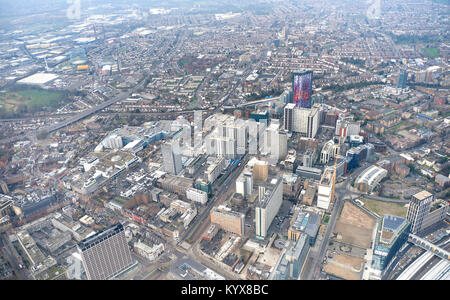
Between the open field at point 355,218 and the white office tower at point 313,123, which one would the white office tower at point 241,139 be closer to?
the white office tower at point 313,123

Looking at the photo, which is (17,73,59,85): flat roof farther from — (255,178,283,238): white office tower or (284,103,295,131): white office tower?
(255,178,283,238): white office tower

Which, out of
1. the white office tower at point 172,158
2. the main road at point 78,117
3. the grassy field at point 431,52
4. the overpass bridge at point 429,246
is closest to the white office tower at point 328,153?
the overpass bridge at point 429,246

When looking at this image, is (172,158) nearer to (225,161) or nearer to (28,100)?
(225,161)

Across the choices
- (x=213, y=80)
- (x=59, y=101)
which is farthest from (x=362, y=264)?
(x=59, y=101)

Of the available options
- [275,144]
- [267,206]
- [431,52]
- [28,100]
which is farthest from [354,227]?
[431,52]

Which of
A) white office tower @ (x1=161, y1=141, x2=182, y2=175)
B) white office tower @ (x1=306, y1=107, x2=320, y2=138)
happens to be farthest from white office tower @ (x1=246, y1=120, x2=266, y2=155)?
white office tower @ (x1=161, y1=141, x2=182, y2=175)
